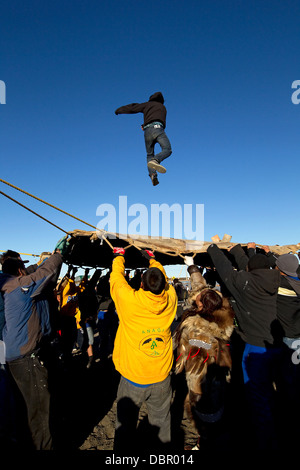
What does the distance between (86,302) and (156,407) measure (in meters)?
4.34

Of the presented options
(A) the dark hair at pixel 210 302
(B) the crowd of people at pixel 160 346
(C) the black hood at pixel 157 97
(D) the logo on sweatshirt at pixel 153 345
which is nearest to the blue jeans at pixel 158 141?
(C) the black hood at pixel 157 97

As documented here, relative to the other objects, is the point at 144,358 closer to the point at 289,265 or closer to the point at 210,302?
the point at 210,302

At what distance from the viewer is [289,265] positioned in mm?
3402

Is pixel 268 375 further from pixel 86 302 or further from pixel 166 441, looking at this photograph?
pixel 86 302

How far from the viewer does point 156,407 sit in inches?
102

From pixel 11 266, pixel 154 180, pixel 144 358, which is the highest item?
pixel 154 180

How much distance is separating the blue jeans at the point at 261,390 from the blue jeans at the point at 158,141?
130 inches

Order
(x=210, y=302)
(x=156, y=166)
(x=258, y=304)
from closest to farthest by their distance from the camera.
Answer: (x=210, y=302), (x=258, y=304), (x=156, y=166)

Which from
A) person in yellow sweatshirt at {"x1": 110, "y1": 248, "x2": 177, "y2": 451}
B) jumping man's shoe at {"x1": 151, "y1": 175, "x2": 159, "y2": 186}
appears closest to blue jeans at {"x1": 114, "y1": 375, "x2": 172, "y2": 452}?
person in yellow sweatshirt at {"x1": 110, "y1": 248, "x2": 177, "y2": 451}

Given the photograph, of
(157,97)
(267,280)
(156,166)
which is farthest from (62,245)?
(157,97)

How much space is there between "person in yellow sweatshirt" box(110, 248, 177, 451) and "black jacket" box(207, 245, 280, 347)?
1.09 meters

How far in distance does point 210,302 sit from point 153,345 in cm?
85

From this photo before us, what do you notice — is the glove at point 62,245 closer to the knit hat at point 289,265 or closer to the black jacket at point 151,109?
the black jacket at point 151,109
